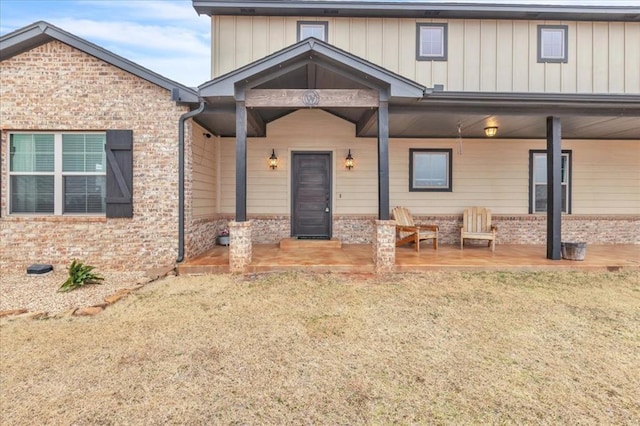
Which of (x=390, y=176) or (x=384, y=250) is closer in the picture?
(x=384, y=250)

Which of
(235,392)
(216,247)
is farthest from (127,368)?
(216,247)

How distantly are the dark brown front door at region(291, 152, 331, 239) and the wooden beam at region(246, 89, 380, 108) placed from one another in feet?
8.58

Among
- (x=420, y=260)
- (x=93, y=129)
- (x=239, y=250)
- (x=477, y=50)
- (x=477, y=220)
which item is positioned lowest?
(x=420, y=260)

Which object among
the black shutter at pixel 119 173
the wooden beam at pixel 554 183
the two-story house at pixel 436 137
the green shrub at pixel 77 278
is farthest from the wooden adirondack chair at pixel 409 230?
the green shrub at pixel 77 278

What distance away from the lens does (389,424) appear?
1.98 m

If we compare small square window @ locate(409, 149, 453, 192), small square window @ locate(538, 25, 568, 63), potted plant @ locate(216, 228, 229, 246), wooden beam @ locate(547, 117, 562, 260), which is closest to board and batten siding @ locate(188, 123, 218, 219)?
potted plant @ locate(216, 228, 229, 246)

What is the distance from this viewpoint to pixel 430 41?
26.2ft

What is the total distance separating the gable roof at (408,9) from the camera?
759 centimetres

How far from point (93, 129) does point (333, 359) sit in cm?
590

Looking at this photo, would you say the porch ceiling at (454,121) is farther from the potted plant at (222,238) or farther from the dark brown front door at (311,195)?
the potted plant at (222,238)

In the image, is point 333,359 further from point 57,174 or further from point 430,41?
point 430,41

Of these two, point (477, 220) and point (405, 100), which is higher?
point (405, 100)

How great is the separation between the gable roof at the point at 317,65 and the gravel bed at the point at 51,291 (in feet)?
11.2

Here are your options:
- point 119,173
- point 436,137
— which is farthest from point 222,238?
point 436,137
